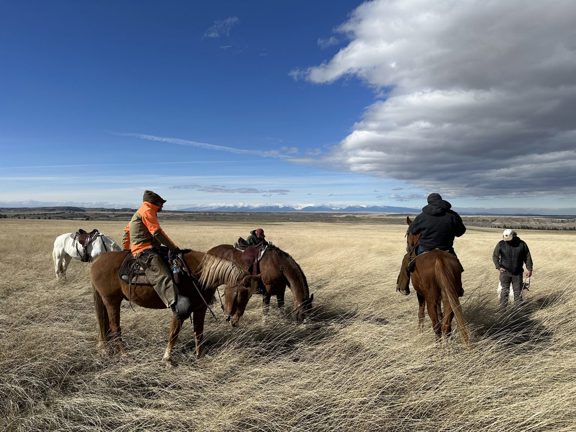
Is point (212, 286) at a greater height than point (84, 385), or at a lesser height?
greater

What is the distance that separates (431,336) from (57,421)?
199 inches

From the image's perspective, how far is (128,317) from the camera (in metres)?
7.67

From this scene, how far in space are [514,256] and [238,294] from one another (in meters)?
6.38

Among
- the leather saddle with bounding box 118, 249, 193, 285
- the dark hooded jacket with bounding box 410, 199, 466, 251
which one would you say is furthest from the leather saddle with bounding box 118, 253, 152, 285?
the dark hooded jacket with bounding box 410, 199, 466, 251

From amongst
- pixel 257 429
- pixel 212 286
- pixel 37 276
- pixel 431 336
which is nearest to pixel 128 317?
pixel 212 286

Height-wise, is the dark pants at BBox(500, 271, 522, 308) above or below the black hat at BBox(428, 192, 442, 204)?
below

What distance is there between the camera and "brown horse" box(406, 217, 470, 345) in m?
5.82

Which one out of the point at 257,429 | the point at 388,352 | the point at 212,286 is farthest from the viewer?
the point at 212,286

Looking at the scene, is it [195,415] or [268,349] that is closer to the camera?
[195,415]

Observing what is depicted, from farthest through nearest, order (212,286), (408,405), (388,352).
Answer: (212,286)
(388,352)
(408,405)


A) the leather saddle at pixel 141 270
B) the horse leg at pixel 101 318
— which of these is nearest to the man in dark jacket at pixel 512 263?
the leather saddle at pixel 141 270

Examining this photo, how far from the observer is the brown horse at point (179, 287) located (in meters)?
5.74

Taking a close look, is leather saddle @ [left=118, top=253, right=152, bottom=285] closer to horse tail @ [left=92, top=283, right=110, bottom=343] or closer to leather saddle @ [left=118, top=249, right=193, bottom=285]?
leather saddle @ [left=118, top=249, right=193, bottom=285]

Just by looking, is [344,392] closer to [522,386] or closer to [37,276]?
[522,386]
